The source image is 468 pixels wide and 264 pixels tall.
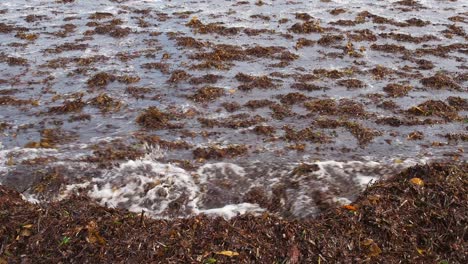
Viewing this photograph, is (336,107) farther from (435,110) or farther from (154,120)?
(154,120)

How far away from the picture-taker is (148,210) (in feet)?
22.0

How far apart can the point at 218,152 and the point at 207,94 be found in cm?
275

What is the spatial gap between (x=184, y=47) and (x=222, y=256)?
32.9ft

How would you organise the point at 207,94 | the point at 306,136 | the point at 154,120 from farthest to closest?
the point at 207,94
the point at 154,120
the point at 306,136

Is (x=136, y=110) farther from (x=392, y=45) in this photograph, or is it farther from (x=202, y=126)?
(x=392, y=45)

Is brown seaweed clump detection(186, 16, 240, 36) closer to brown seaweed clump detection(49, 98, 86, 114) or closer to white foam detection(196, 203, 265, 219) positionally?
brown seaweed clump detection(49, 98, 86, 114)

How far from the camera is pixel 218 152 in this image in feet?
27.0

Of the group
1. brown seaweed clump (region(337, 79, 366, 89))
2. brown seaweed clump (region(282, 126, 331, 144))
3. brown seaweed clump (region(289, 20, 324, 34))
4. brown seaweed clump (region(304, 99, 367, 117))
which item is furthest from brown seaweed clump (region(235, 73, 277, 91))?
brown seaweed clump (region(289, 20, 324, 34))

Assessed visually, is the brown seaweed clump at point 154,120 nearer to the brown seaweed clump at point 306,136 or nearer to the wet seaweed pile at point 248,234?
the brown seaweed clump at point 306,136

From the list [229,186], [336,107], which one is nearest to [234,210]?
[229,186]

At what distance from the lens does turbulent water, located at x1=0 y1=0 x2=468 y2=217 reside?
24.0 feet

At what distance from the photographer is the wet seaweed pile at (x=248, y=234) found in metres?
4.99

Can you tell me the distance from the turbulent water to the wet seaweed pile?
3.37 ft

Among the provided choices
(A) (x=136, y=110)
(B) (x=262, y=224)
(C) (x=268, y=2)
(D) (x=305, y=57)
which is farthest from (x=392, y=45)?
(B) (x=262, y=224)
